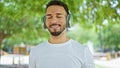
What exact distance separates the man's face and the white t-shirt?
0.11 meters

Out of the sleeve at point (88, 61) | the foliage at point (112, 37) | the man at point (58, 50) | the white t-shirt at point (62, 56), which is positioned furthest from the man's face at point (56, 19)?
the foliage at point (112, 37)

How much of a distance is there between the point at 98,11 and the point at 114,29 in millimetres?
27191

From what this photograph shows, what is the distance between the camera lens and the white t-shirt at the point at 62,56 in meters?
2.26

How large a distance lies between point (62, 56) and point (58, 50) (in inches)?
2.1

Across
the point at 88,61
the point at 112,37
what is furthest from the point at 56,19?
the point at 112,37

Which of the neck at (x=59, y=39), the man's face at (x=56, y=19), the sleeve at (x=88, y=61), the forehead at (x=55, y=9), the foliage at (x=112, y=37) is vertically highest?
the forehead at (x=55, y=9)

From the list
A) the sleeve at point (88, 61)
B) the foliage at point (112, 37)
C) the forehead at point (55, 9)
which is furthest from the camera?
the foliage at point (112, 37)

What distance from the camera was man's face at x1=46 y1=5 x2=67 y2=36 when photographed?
2312 mm

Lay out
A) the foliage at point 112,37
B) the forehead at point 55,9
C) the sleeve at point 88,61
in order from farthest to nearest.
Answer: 1. the foliage at point 112,37
2. the forehead at point 55,9
3. the sleeve at point 88,61

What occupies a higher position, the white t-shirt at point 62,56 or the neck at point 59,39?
the neck at point 59,39

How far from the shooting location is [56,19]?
2.35m

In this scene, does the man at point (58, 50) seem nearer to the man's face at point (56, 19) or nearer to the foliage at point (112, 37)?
the man's face at point (56, 19)

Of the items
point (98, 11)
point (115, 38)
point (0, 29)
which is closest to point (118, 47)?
point (115, 38)

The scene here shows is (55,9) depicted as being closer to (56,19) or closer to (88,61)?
(56,19)
